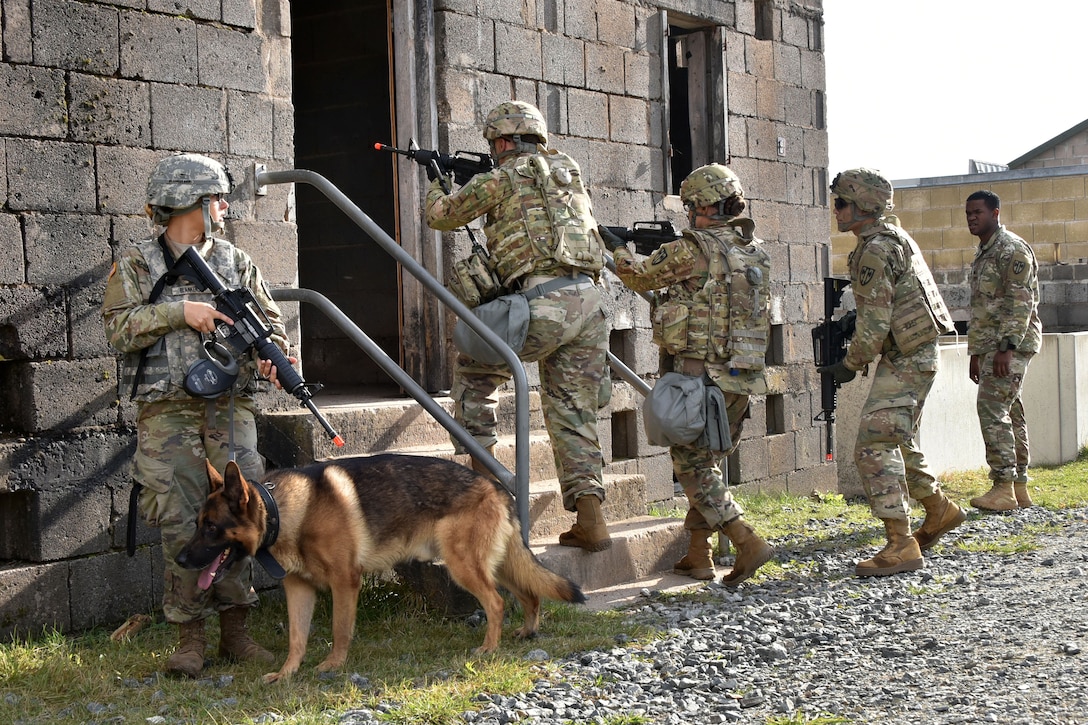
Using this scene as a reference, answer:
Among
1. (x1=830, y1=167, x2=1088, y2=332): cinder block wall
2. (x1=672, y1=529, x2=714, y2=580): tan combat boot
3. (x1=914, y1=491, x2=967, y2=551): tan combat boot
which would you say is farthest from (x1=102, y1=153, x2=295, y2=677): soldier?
(x1=830, y1=167, x2=1088, y2=332): cinder block wall

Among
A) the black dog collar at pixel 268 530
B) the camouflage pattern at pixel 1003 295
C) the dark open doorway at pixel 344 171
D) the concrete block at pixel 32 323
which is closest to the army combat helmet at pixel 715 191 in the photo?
the black dog collar at pixel 268 530

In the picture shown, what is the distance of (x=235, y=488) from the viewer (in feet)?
14.3

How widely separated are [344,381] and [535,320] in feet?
12.1

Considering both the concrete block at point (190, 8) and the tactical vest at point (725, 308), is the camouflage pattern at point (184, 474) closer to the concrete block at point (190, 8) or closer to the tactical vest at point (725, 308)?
the concrete block at point (190, 8)

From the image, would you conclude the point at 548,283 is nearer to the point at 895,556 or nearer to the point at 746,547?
the point at 746,547

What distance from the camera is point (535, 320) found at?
18.9ft

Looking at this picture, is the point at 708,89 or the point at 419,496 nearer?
the point at 419,496

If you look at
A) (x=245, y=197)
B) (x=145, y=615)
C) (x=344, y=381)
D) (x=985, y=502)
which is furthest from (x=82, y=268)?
(x=985, y=502)

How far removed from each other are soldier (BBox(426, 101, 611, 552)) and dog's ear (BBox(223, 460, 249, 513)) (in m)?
1.64

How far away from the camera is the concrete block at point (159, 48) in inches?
226

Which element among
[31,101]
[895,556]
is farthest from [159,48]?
[895,556]

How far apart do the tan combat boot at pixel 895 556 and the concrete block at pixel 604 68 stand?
3.62 meters

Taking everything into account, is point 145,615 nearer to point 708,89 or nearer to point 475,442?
point 475,442

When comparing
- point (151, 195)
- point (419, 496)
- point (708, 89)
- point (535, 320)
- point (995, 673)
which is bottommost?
point (995, 673)
